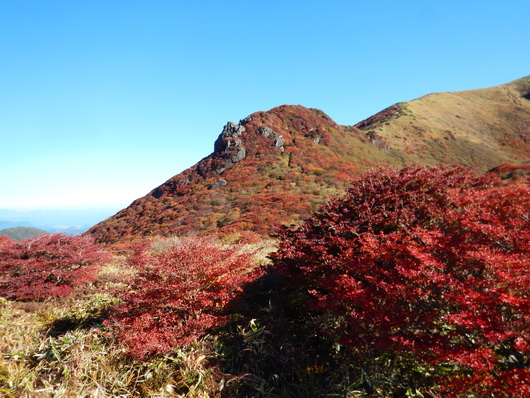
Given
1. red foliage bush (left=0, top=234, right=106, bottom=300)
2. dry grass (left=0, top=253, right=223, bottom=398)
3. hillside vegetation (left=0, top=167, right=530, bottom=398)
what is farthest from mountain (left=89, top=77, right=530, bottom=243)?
red foliage bush (left=0, top=234, right=106, bottom=300)

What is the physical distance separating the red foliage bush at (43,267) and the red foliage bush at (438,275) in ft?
19.4

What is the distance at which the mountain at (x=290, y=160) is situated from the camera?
83.1 ft

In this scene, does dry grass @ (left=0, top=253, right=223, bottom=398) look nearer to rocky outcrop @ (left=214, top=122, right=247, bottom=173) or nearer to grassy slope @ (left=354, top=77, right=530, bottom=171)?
rocky outcrop @ (left=214, top=122, right=247, bottom=173)

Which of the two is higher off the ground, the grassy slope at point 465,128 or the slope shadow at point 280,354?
the grassy slope at point 465,128

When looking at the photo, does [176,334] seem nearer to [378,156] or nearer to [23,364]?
[23,364]

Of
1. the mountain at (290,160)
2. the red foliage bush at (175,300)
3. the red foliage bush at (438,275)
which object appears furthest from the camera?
the mountain at (290,160)

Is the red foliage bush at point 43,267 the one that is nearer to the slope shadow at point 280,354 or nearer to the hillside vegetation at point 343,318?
the hillside vegetation at point 343,318

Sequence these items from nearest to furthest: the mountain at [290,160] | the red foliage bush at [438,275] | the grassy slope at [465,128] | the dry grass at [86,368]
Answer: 1. the red foliage bush at [438,275]
2. the dry grass at [86,368]
3. the mountain at [290,160]
4. the grassy slope at [465,128]

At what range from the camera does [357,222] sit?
17.2 ft

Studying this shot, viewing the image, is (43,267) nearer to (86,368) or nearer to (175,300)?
(86,368)

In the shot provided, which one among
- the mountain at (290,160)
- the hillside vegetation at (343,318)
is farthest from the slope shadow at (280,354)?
the mountain at (290,160)

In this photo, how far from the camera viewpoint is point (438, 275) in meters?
3.31

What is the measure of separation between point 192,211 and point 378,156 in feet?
111

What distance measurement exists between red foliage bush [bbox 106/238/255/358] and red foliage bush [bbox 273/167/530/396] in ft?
4.82
